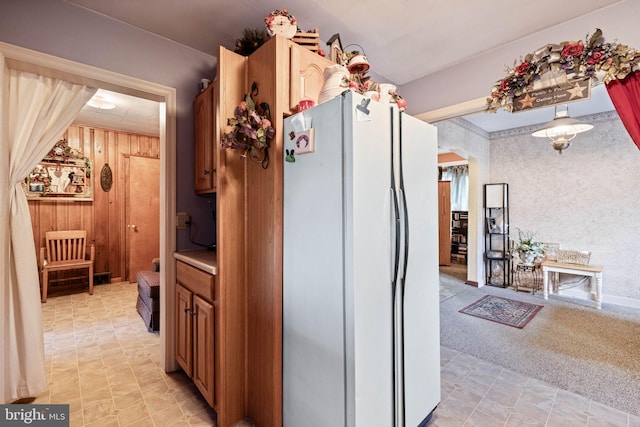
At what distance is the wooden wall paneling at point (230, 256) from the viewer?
1.69m

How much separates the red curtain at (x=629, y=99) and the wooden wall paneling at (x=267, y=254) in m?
2.08

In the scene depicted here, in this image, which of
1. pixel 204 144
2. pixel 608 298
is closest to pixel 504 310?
pixel 608 298

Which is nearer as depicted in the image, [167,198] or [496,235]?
[167,198]

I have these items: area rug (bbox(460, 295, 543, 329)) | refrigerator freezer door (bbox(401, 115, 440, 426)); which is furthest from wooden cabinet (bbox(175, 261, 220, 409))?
area rug (bbox(460, 295, 543, 329))

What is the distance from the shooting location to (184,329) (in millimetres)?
2090

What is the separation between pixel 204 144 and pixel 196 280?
1039 mm

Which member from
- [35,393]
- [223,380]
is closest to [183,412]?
[223,380]

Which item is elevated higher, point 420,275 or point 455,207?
point 455,207

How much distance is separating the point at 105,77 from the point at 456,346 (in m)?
3.70

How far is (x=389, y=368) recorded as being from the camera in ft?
4.75

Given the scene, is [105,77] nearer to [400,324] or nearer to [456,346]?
[400,324]

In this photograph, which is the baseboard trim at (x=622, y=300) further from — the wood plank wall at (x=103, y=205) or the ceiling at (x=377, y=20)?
the wood plank wall at (x=103, y=205)

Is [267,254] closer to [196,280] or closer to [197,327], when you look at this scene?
[196,280]

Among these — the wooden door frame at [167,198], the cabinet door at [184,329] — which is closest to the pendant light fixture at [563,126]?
the wooden door frame at [167,198]
